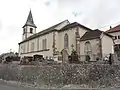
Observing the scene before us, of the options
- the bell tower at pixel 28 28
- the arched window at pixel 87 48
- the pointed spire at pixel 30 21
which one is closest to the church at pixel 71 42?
the arched window at pixel 87 48

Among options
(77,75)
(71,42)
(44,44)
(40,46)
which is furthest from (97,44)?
(40,46)

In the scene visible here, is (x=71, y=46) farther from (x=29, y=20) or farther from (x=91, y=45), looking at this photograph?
(x=29, y=20)

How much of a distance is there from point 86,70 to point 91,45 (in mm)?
15559

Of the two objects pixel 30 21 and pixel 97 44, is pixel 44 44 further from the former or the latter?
pixel 30 21

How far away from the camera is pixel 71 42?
3569 cm

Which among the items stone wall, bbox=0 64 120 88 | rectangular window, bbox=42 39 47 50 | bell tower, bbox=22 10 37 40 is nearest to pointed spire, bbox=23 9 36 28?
bell tower, bbox=22 10 37 40

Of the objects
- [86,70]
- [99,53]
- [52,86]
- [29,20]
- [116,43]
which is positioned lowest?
[52,86]

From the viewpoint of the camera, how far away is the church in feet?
99.5

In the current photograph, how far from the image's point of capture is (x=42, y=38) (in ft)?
143

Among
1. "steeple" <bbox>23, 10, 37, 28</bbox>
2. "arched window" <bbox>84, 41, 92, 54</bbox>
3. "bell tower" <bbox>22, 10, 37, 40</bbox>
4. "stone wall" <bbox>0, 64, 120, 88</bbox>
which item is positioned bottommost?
"stone wall" <bbox>0, 64, 120, 88</bbox>

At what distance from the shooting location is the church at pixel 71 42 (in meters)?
30.3

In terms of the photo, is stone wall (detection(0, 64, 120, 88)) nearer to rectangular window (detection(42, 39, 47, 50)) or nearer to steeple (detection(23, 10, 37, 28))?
rectangular window (detection(42, 39, 47, 50))

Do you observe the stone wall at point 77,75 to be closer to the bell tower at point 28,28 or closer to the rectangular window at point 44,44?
the rectangular window at point 44,44

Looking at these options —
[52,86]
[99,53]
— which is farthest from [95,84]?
[99,53]
